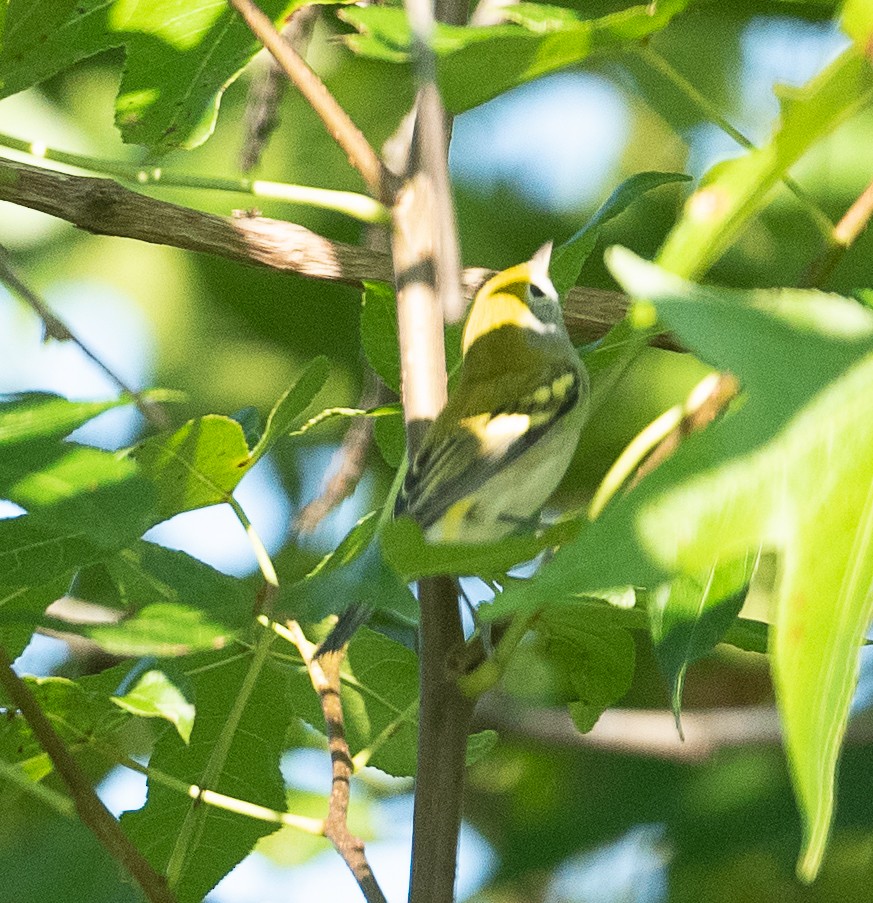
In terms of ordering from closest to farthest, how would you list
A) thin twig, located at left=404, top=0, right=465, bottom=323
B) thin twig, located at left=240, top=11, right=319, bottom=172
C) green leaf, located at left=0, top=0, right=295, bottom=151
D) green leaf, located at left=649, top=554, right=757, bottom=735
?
thin twig, located at left=404, top=0, right=465, bottom=323 → green leaf, located at left=649, top=554, right=757, bottom=735 → green leaf, located at left=0, top=0, right=295, bottom=151 → thin twig, located at left=240, top=11, right=319, bottom=172

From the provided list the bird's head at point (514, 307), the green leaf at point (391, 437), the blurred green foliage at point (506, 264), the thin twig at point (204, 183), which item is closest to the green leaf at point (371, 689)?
the green leaf at point (391, 437)

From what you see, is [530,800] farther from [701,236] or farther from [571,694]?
[701,236]

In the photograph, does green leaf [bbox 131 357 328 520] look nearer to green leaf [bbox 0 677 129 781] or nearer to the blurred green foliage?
green leaf [bbox 0 677 129 781]

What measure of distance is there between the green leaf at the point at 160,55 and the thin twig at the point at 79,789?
50 cm

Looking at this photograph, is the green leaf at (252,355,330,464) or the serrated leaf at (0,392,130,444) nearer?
the serrated leaf at (0,392,130,444)

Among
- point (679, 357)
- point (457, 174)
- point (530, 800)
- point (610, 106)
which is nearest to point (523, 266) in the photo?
point (679, 357)

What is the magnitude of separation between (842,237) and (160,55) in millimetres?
590

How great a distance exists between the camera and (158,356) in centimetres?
221

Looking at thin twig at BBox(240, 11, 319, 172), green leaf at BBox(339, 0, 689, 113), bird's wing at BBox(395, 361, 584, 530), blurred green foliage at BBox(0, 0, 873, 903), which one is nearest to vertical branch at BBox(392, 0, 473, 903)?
green leaf at BBox(339, 0, 689, 113)

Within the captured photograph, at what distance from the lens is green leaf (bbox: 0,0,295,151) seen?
1051 millimetres

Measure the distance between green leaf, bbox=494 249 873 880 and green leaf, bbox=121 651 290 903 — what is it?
0.57 meters

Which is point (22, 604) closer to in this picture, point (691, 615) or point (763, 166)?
point (691, 615)

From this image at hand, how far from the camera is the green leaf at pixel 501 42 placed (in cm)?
77

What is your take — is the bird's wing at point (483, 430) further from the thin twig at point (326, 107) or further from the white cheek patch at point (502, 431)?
the thin twig at point (326, 107)
